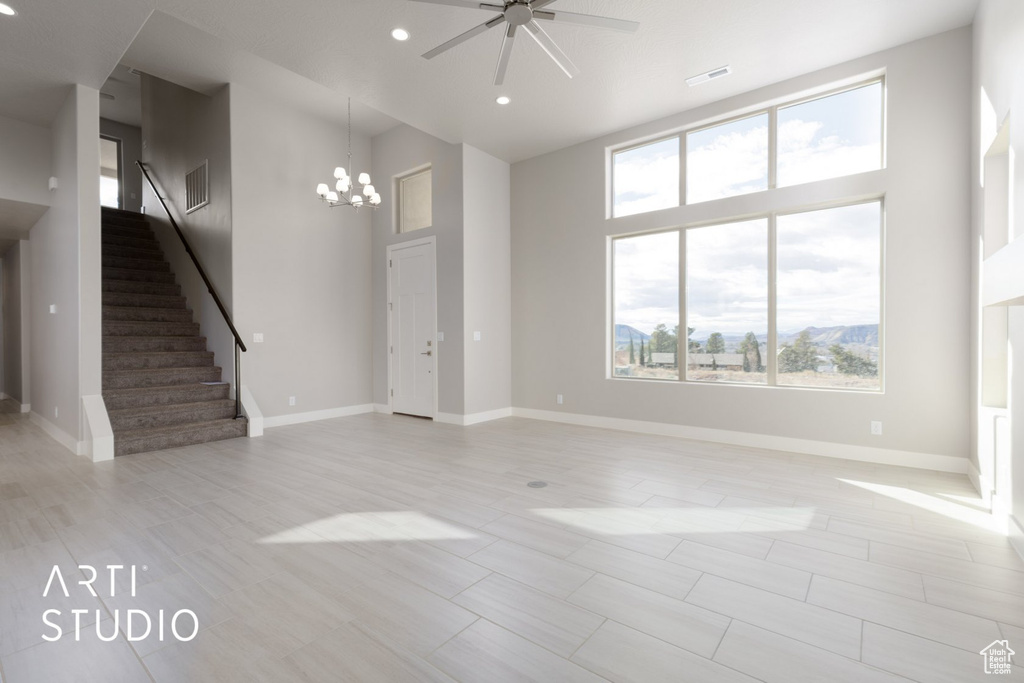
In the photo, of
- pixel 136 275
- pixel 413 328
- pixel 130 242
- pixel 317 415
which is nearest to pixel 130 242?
pixel 130 242

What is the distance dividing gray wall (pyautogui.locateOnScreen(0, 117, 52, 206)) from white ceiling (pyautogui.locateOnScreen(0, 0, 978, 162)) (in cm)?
24

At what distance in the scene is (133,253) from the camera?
714 cm

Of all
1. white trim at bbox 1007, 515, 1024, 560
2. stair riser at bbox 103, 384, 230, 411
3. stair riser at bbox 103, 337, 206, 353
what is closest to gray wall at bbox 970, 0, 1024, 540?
white trim at bbox 1007, 515, 1024, 560

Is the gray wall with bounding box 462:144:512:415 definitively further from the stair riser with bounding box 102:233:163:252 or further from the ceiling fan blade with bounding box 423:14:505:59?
the stair riser with bounding box 102:233:163:252

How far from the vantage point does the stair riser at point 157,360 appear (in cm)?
540

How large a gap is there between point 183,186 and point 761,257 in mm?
7790

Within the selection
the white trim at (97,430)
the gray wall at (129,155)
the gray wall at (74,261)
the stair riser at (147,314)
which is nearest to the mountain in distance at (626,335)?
the white trim at (97,430)

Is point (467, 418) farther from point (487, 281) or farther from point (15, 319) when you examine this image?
point (15, 319)

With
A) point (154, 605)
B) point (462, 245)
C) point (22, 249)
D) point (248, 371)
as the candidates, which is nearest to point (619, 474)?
point (154, 605)

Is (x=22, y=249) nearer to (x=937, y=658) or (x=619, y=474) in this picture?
(x=619, y=474)

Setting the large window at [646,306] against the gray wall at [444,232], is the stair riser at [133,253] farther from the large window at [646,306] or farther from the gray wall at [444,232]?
the large window at [646,306]

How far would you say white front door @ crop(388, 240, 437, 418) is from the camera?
6551 millimetres

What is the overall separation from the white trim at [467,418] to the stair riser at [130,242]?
5.49 meters

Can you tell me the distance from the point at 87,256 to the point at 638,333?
19.1 ft
